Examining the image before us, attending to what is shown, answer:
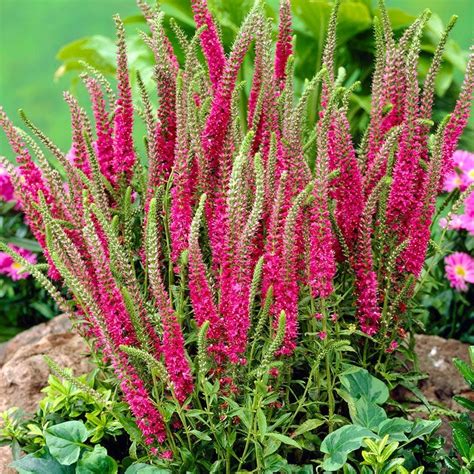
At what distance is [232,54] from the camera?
5.15ft

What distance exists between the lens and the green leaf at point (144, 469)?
1.57 m

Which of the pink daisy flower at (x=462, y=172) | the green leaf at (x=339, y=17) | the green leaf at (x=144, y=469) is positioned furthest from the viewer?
the green leaf at (x=339, y=17)

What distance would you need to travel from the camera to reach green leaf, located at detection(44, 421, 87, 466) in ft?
5.42

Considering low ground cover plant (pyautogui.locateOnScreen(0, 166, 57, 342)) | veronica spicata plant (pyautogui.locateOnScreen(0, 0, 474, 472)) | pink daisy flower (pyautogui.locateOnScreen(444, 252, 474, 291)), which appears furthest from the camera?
low ground cover plant (pyautogui.locateOnScreen(0, 166, 57, 342))

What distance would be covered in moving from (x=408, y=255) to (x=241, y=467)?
58cm

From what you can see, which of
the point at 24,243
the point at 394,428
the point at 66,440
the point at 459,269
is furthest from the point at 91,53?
the point at 394,428

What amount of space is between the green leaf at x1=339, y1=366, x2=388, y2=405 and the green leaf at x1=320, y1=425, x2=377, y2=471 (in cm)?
12

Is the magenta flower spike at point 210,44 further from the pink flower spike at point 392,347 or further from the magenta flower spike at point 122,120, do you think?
the pink flower spike at point 392,347

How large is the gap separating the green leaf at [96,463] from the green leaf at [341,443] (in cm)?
46

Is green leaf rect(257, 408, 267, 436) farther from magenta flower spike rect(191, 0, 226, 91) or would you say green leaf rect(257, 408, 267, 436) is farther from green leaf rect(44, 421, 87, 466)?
magenta flower spike rect(191, 0, 226, 91)

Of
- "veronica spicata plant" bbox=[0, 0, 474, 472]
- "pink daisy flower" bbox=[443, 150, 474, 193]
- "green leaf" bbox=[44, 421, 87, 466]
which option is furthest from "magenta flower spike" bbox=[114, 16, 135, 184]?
"pink daisy flower" bbox=[443, 150, 474, 193]

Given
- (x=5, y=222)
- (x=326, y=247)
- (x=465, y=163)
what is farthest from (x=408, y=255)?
(x=5, y=222)

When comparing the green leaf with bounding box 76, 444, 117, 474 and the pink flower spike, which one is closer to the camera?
the green leaf with bounding box 76, 444, 117, 474

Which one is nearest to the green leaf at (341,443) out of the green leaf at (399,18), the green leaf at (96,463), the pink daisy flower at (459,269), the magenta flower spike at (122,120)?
the green leaf at (96,463)
